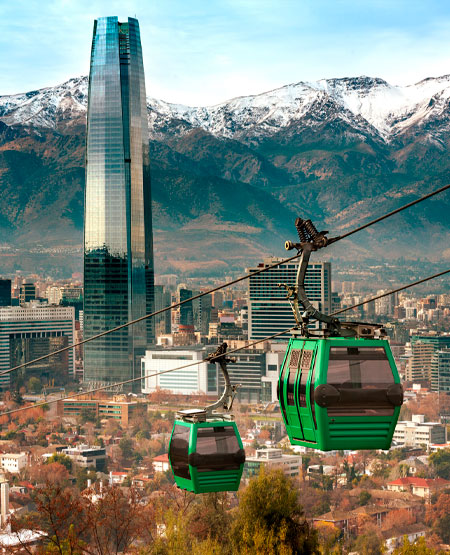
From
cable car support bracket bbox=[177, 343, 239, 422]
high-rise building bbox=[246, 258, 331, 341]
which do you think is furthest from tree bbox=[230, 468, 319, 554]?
high-rise building bbox=[246, 258, 331, 341]

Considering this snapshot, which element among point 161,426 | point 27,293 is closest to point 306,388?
point 161,426

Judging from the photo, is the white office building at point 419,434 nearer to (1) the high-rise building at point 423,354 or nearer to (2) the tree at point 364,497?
(2) the tree at point 364,497

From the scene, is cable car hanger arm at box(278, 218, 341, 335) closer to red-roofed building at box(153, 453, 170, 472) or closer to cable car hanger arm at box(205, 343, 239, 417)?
cable car hanger arm at box(205, 343, 239, 417)

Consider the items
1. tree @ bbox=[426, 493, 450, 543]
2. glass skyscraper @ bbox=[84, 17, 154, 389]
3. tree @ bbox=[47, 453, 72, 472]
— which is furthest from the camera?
glass skyscraper @ bbox=[84, 17, 154, 389]

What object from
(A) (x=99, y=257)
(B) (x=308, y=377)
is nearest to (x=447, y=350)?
(A) (x=99, y=257)

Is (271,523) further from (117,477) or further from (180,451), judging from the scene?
(117,477)

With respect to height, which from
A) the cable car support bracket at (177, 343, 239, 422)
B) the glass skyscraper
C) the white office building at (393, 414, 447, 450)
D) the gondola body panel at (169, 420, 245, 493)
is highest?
the glass skyscraper

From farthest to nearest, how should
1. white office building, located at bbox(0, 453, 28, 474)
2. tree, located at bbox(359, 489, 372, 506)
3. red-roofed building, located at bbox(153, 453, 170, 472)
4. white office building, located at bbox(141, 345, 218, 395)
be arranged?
white office building, located at bbox(141, 345, 218, 395) → red-roofed building, located at bbox(153, 453, 170, 472) → white office building, located at bbox(0, 453, 28, 474) → tree, located at bbox(359, 489, 372, 506)
